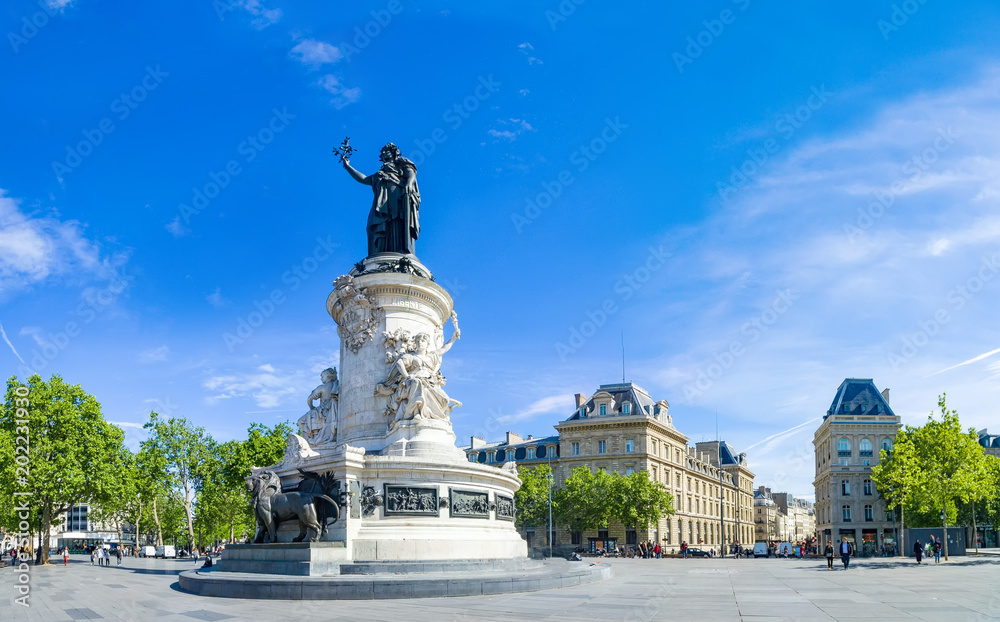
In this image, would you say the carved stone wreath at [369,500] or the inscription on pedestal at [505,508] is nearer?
the carved stone wreath at [369,500]

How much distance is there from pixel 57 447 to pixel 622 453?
186ft

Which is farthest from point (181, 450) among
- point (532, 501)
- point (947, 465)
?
point (947, 465)

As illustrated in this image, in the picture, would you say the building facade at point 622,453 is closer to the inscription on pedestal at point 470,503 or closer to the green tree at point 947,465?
the green tree at point 947,465

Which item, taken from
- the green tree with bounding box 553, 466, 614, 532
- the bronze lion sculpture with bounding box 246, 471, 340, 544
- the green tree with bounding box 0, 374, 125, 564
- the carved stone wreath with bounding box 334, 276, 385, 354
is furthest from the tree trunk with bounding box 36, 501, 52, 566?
the green tree with bounding box 553, 466, 614, 532

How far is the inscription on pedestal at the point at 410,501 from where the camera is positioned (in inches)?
792

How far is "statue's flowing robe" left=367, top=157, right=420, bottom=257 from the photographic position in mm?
27109

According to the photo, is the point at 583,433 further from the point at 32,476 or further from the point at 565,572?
the point at 565,572

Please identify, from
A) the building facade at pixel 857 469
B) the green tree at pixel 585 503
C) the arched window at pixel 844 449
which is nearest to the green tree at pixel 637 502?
the green tree at pixel 585 503

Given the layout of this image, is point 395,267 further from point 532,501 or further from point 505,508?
point 532,501

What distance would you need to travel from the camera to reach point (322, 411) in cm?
2586

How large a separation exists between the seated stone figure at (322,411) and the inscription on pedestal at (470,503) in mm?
6026

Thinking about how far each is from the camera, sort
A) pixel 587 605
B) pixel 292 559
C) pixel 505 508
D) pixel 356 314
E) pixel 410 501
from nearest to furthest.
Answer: pixel 587 605 < pixel 292 559 < pixel 410 501 < pixel 505 508 < pixel 356 314

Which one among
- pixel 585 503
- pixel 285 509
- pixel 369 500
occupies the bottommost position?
pixel 585 503

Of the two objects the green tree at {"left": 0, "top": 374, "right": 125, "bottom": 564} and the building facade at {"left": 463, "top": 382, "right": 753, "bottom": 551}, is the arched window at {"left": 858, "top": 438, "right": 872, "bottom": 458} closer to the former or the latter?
the building facade at {"left": 463, "top": 382, "right": 753, "bottom": 551}
